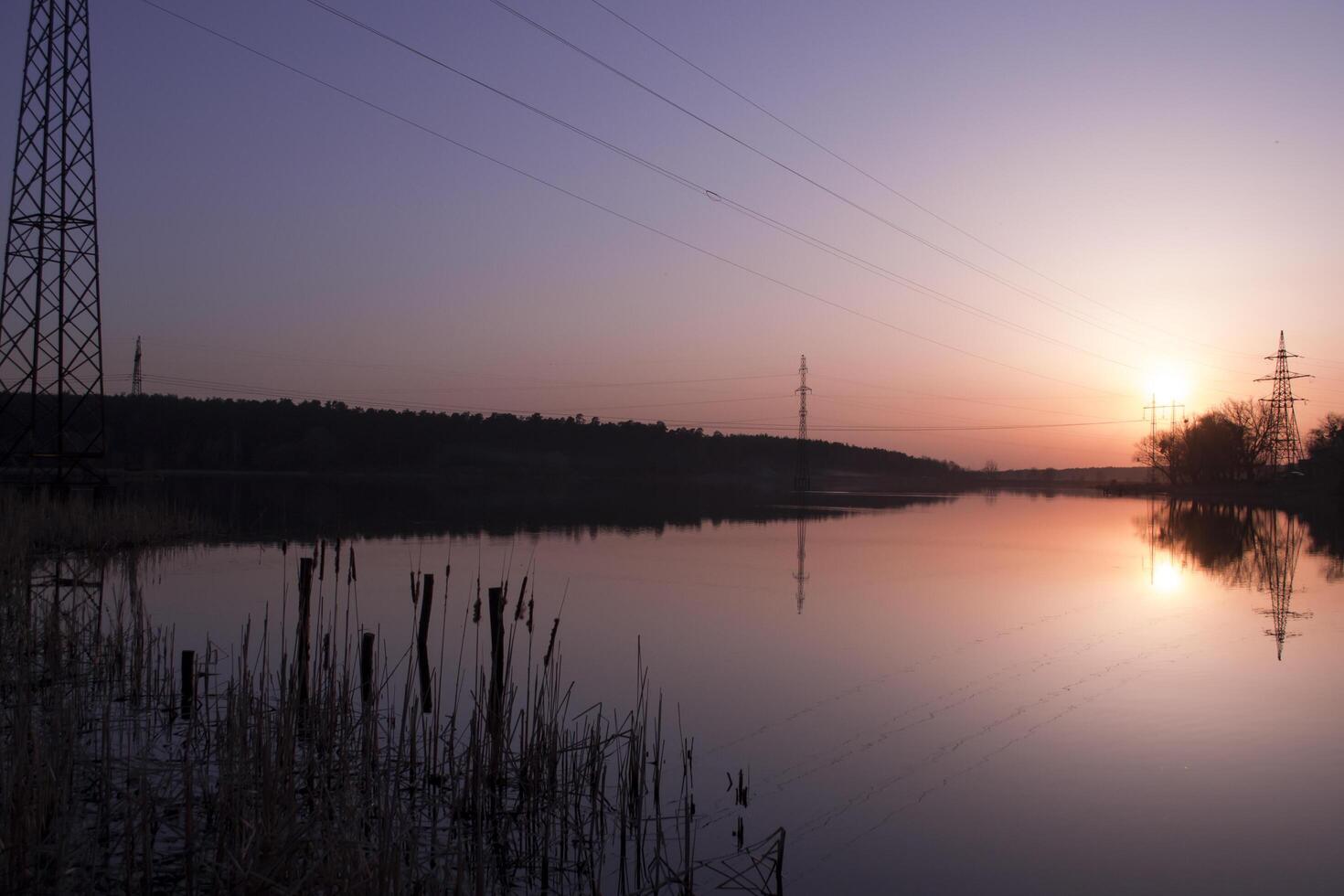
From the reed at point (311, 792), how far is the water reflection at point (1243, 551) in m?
10.3

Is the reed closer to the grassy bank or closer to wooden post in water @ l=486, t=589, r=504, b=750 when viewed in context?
wooden post in water @ l=486, t=589, r=504, b=750

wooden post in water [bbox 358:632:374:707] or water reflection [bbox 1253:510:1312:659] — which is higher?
wooden post in water [bbox 358:632:374:707]

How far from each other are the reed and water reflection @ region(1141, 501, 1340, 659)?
10256 mm

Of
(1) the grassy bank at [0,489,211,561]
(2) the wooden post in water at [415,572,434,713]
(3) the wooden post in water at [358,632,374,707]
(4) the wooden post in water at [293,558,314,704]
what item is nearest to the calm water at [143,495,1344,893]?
(1) the grassy bank at [0,489,211,561]

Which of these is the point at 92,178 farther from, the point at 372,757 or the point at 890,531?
the point at 890,531

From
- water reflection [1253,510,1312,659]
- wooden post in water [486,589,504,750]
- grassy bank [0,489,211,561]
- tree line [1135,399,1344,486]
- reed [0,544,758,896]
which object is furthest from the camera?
tree line [1135,399,1344,486]

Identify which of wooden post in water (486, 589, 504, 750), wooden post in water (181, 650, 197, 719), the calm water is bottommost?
the calm water

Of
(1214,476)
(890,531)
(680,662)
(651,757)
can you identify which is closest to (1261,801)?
(651,757)

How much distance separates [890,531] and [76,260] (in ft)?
82.0

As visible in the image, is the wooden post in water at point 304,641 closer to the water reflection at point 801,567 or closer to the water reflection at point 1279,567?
the water reflection at point 801,567

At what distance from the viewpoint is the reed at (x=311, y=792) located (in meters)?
4.18

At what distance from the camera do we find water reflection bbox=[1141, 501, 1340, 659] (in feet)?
53.8

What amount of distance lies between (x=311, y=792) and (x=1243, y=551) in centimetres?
2611

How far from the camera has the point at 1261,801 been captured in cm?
658
